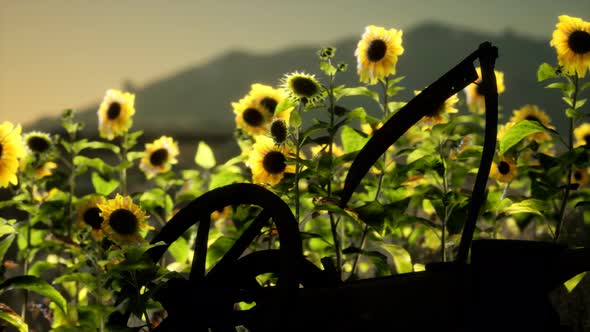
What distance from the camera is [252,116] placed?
5.34 ft

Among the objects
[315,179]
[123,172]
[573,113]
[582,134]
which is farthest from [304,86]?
[582,134]

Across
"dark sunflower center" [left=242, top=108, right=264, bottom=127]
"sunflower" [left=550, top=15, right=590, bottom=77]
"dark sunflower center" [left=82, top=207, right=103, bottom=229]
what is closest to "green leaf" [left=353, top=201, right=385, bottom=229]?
"dark sunflower center" [left=242, top=108, right=264, bottom=127]

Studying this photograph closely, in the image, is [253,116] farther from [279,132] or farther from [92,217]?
[92,217]

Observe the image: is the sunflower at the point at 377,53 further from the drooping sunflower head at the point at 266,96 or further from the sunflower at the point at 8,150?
the sunflower at the point at 8,150

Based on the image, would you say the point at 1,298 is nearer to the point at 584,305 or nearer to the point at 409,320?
the point at 584,305

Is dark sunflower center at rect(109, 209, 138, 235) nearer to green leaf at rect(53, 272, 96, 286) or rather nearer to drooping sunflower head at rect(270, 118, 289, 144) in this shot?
green leaf at rect(53, 272, 96, 286)

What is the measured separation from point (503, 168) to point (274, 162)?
25.1 inches

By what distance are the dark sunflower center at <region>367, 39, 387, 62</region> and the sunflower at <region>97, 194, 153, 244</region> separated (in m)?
0.70

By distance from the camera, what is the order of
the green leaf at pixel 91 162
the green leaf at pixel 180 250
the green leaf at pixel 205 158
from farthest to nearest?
1. the green leaf at pixel 205 158
2. the green leaf at pixel 91 162
3. the green leaf at pixel 180 250

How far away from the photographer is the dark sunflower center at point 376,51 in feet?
5.04

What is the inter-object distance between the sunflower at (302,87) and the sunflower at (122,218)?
1.36 feet

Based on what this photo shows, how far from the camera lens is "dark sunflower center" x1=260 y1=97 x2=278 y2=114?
1608 mm

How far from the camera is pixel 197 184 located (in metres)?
1.88

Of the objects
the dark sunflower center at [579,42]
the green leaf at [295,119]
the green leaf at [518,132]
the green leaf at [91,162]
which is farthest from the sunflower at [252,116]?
the dark sunflower center at [579,42]
